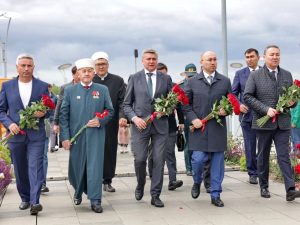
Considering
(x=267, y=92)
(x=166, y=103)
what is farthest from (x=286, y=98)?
(x=166, y=103)

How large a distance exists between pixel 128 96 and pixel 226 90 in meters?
1.47

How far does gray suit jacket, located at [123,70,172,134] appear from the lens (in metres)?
7.24

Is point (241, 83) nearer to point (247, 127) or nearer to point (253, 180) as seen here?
point (247, 127)

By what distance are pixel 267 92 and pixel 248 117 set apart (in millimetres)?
1490

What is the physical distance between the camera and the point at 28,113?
6695mm

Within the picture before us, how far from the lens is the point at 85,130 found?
7000 mm

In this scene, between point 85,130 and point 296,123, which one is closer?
point 85,130

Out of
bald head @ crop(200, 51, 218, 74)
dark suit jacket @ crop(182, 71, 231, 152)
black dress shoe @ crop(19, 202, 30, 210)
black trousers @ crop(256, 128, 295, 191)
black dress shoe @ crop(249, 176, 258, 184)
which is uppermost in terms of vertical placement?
bald head @ crop(200, 51, 218, 74)

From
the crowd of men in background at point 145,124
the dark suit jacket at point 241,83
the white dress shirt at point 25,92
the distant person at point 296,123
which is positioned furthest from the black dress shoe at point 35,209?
the distant person at point 296,123

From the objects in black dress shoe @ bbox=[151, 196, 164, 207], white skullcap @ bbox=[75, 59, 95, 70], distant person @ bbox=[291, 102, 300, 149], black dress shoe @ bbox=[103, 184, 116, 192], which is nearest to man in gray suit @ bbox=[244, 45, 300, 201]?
black dress shoe @ bbox=[151, 196, 164, 207]

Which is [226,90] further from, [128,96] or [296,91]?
[128,96]

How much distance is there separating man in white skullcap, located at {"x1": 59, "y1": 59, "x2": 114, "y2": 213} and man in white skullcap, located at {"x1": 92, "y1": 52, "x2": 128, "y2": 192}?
126 cm

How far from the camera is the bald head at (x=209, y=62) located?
7352mm

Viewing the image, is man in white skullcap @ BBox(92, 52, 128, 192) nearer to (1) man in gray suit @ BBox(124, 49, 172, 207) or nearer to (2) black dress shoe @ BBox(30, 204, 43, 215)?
(1) man in gray suit @ BBox(124, 49, 172, 207)
